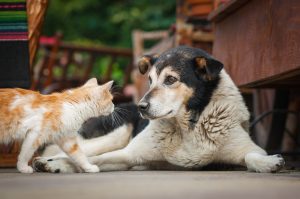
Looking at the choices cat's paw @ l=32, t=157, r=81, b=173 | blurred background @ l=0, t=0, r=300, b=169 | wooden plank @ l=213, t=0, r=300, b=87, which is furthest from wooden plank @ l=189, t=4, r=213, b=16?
cat's paw @ l=32, t=157, r=81, b=173

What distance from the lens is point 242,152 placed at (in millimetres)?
4949

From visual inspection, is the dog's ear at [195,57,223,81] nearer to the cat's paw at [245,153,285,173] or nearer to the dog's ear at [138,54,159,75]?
the dog's ear at [138,54,159,75]

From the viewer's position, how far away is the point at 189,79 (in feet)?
16.6

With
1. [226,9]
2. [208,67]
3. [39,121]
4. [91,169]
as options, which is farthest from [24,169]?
[226,9]

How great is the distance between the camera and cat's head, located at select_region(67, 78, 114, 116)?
16.7 feet

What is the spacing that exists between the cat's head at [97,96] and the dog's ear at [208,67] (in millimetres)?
674

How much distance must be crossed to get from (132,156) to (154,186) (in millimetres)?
1658

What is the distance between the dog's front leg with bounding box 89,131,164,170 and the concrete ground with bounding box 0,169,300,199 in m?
0.83

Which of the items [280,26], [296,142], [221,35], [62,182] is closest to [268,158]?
[280,26]

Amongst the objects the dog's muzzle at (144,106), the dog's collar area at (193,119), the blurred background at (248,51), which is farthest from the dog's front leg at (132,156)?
the blurred background at (248,51)

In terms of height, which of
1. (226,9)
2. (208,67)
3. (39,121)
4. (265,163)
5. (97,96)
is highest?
(226,9)

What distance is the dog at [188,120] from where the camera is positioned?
4.97 m

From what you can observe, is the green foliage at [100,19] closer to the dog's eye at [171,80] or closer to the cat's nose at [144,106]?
the dog's eye at [171,80]

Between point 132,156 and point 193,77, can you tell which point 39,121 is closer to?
point 132,156
